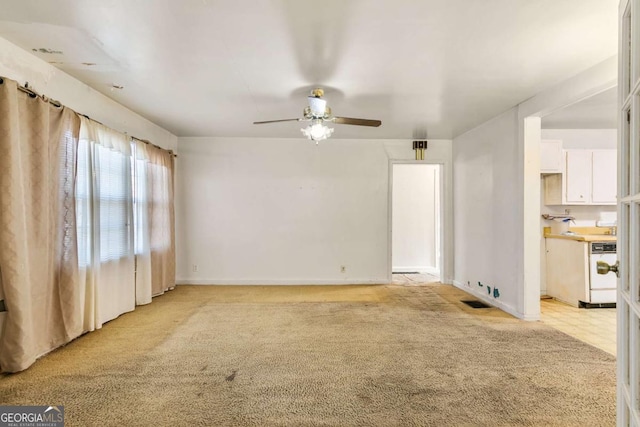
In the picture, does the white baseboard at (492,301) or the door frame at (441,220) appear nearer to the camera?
the white baseboard at (492,301)

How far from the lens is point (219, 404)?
6.41ft

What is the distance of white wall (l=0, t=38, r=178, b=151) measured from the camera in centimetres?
238

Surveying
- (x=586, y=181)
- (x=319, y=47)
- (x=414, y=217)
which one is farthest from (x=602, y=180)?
(x=319, y=47)

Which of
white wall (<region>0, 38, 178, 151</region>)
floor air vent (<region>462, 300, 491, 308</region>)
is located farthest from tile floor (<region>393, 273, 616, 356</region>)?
white wall (<region>0, 38, 178, 151</region>)

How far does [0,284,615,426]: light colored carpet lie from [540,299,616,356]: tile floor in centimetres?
22

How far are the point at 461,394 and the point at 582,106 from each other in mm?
3638

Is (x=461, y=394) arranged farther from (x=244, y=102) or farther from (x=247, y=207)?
(x=247, y=207)

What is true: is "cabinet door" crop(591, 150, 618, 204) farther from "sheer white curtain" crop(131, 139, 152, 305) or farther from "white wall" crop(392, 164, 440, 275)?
"sheer white curtain" crop(131, 139, 152, 305)

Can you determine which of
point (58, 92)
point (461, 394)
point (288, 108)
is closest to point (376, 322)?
point (461, 394)

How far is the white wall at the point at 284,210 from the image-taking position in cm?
531

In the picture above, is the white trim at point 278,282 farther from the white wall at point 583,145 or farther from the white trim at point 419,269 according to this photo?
the white wall at point 583,145

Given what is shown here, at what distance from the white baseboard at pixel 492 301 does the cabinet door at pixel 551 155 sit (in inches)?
80.7

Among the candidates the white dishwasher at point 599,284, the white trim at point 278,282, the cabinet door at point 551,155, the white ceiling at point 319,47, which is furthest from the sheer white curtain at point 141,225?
the white dishwasher at point 599,284
